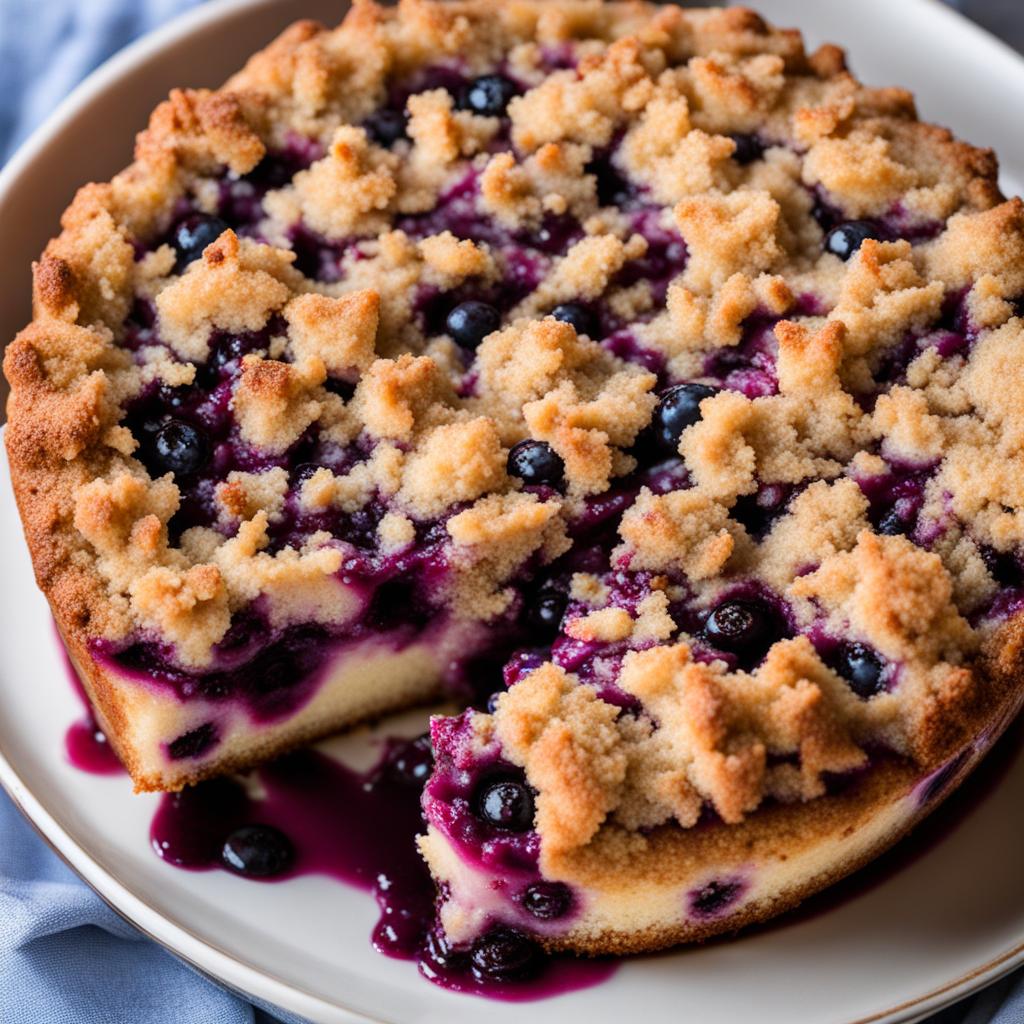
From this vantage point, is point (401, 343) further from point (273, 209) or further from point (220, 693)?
point (220, 693)

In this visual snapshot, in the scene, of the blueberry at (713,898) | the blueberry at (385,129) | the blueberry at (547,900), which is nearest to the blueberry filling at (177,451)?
the blueberry at (385,129)

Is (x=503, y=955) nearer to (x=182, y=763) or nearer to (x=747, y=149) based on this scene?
(x=182, y=763)

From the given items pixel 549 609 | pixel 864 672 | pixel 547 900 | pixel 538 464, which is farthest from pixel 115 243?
pixel 864 672

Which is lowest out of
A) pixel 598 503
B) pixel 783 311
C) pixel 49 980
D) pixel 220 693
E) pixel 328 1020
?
pixel 49 980

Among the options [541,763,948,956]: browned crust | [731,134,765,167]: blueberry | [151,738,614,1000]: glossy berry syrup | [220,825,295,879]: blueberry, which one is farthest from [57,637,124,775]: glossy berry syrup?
[731,134,765,167]: blueberry

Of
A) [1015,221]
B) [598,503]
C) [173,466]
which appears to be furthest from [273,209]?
[1015,221]
